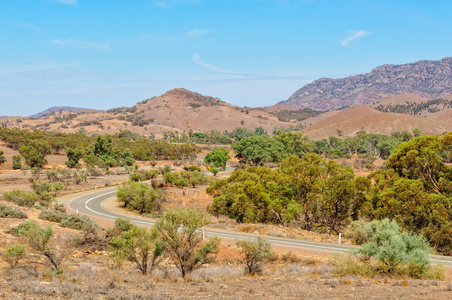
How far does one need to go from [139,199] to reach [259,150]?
50.7 meters

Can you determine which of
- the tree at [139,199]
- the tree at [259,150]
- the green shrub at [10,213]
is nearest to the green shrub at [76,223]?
the green shrub at [10,213]

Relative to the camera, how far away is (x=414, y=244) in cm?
1446

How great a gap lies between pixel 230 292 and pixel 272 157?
7725 cm

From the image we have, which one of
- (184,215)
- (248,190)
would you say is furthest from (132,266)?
(248,190)

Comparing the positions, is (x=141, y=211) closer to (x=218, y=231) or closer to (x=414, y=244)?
(x=218, y=231)

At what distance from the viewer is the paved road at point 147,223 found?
20.5 metres

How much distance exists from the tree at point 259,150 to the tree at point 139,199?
4671 cm

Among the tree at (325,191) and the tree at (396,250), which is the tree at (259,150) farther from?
the tree at (396,250)

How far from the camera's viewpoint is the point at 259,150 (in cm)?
8562

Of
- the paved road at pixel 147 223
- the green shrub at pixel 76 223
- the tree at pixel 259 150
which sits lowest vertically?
the paved road at pixel 147 223

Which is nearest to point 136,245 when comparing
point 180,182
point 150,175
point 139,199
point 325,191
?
point 325,191

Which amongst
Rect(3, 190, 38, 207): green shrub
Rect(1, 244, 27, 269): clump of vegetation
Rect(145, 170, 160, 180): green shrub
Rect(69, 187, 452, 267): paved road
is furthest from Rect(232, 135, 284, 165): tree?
Rect(1, 244, 27, 269): clump of vegetation

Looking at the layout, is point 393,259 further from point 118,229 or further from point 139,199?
point 139,199

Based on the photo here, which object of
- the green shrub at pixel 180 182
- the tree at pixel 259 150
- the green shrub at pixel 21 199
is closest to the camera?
the green shrub at pixel 21 199
